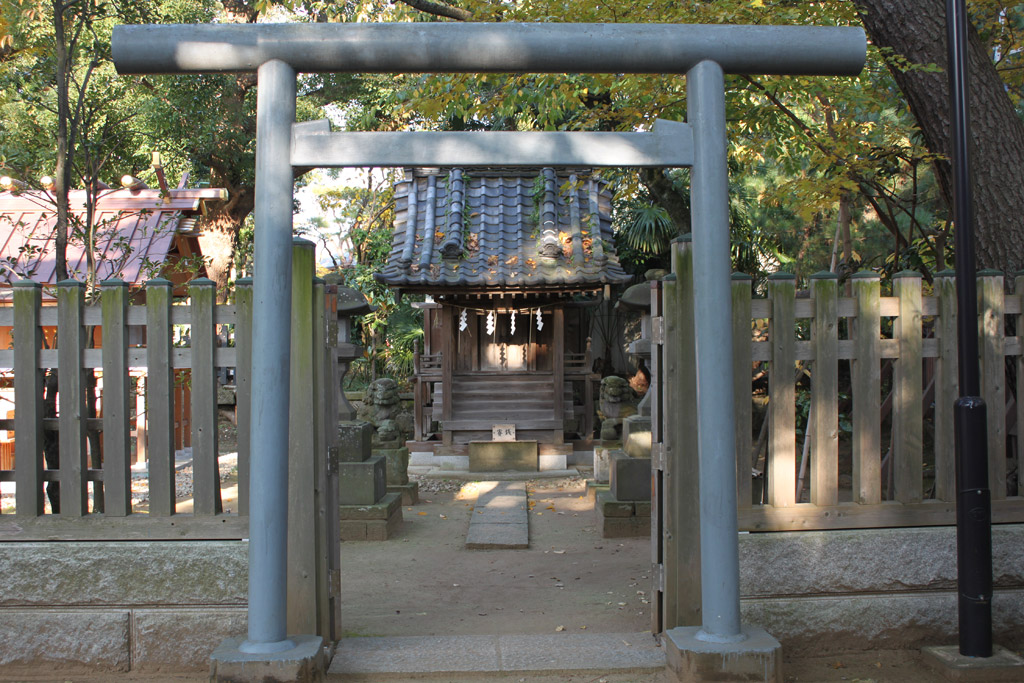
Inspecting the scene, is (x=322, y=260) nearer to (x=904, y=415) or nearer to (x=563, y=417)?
(x=563, y=417)

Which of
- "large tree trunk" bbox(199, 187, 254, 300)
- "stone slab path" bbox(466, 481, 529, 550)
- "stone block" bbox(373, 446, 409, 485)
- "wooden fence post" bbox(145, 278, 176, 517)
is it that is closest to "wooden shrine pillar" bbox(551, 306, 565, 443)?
"stone slab path" bbox(466, 481, 529, 550)

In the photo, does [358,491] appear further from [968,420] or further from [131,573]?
[968,420]

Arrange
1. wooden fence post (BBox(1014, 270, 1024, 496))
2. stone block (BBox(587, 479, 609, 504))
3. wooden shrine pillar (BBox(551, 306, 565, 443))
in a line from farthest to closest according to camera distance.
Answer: wooden shrine pillar (BBox(551, 306, 565, 443))
stone block (BBox(587, 479, 609, 504))
wooden fence post (BBox(1014, 270, 1024, 496))

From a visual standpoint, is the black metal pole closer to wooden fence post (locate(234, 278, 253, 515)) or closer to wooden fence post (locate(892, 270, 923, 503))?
wooden fence post (locate(892, 270, 923, 503))

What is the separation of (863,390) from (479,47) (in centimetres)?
269

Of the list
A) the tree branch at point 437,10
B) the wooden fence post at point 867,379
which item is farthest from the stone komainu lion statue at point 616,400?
the wooden fence post at point 867,379

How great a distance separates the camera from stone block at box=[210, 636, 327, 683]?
3.36 m

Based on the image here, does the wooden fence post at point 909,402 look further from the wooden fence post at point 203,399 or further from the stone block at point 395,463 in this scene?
the stone block at point 395,463

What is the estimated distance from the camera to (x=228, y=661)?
132 inches

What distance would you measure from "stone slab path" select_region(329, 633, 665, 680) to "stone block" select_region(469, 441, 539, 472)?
878cm

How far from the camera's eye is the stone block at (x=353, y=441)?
7.75m

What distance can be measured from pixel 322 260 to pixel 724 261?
69.8 ft

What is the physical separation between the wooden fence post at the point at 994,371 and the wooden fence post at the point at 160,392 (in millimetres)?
4391

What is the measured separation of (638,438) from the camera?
26.2 feet
